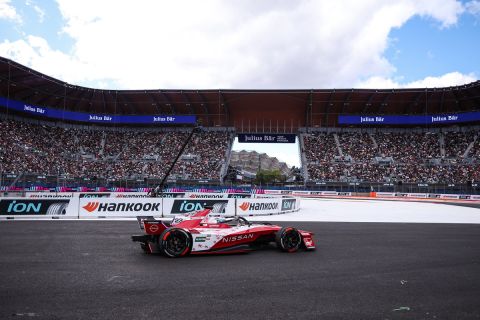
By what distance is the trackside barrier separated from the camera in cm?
1691

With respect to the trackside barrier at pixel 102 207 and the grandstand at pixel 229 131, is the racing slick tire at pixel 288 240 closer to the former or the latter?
the trackside barrier at pixel 102 207

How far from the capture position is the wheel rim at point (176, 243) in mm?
8562

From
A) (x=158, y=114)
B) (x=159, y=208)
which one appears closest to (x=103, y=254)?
(x=159, y=208)

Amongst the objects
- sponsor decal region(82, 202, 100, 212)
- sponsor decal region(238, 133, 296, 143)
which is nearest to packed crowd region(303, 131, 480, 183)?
sponsor decal region(238, 133, 296, 143)

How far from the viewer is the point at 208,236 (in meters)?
8.84

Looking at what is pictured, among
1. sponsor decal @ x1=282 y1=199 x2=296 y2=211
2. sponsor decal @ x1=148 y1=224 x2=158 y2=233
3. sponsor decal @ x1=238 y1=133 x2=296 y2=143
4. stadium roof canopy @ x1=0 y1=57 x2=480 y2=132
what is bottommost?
sponsor decal @ x1=282 y1=199 x2=296 y2=211

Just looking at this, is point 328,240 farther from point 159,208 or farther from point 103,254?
point 159,208

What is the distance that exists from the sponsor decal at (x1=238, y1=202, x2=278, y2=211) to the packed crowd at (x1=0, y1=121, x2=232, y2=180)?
2630 centimetres

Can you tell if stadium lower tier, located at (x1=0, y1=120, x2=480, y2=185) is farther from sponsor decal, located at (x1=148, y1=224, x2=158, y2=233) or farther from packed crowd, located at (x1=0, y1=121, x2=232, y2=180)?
sponsor decal, located at (x1=148, y1=224, x2=158, y2=233)

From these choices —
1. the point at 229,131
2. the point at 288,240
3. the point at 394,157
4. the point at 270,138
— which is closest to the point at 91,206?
the point at 288,240

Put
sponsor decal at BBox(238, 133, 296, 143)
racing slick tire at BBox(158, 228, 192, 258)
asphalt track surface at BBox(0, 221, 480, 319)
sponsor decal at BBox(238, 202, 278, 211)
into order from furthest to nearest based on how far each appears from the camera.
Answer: sponsor decal at BBox(238, 133, 296, 143) → sponsor decal at BBox(238, 202, 278, 211) → racing slick tire at BBox(158, 228, 192, 258) → asphalt track surface at BBox(0, 221, 480, 319)

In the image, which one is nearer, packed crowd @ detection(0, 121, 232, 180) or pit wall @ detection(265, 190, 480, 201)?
pit wall @ detection(265, 190, 480, 201)

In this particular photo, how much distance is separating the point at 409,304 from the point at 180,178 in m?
41.7

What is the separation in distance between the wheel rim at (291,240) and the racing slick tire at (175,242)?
95.6 inches
